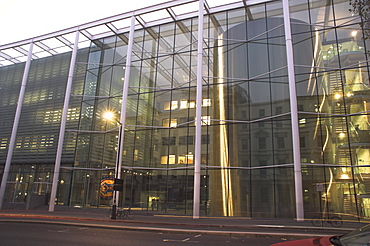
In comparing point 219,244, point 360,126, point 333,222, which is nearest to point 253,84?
point 360,126

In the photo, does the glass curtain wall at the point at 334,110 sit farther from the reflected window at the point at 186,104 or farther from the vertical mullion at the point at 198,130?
the reflected window at the point at 186,104

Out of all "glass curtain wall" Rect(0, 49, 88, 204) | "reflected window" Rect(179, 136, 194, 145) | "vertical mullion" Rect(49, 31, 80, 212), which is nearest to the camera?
"reflected window" Rect(179, 136, 194, 145)

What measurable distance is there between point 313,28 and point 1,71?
42.5 metres

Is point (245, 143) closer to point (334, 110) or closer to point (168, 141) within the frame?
point (168, 141)

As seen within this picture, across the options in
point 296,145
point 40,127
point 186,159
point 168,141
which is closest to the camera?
point 296,145

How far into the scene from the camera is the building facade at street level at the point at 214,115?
73.8 ft

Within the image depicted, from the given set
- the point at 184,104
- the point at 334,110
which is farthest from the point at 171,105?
the point at 334,110

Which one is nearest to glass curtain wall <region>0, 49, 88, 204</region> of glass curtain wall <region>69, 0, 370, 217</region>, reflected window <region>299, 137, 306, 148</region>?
glass curtain wall <region>69, 0, 370, 217</region>

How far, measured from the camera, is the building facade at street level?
22.5m

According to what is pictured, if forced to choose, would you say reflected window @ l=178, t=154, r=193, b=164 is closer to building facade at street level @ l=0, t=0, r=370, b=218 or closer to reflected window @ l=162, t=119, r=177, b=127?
building facade at street level @ l=0, t=0, r=370, b=218

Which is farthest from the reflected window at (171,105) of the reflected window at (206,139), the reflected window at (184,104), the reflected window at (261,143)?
the reflected window at (261,143)

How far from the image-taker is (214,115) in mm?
26438

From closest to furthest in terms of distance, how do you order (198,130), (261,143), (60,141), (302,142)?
(302,142), (198,130), (261,143), (60,141)

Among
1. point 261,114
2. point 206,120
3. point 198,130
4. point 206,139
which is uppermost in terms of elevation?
point 261,114
